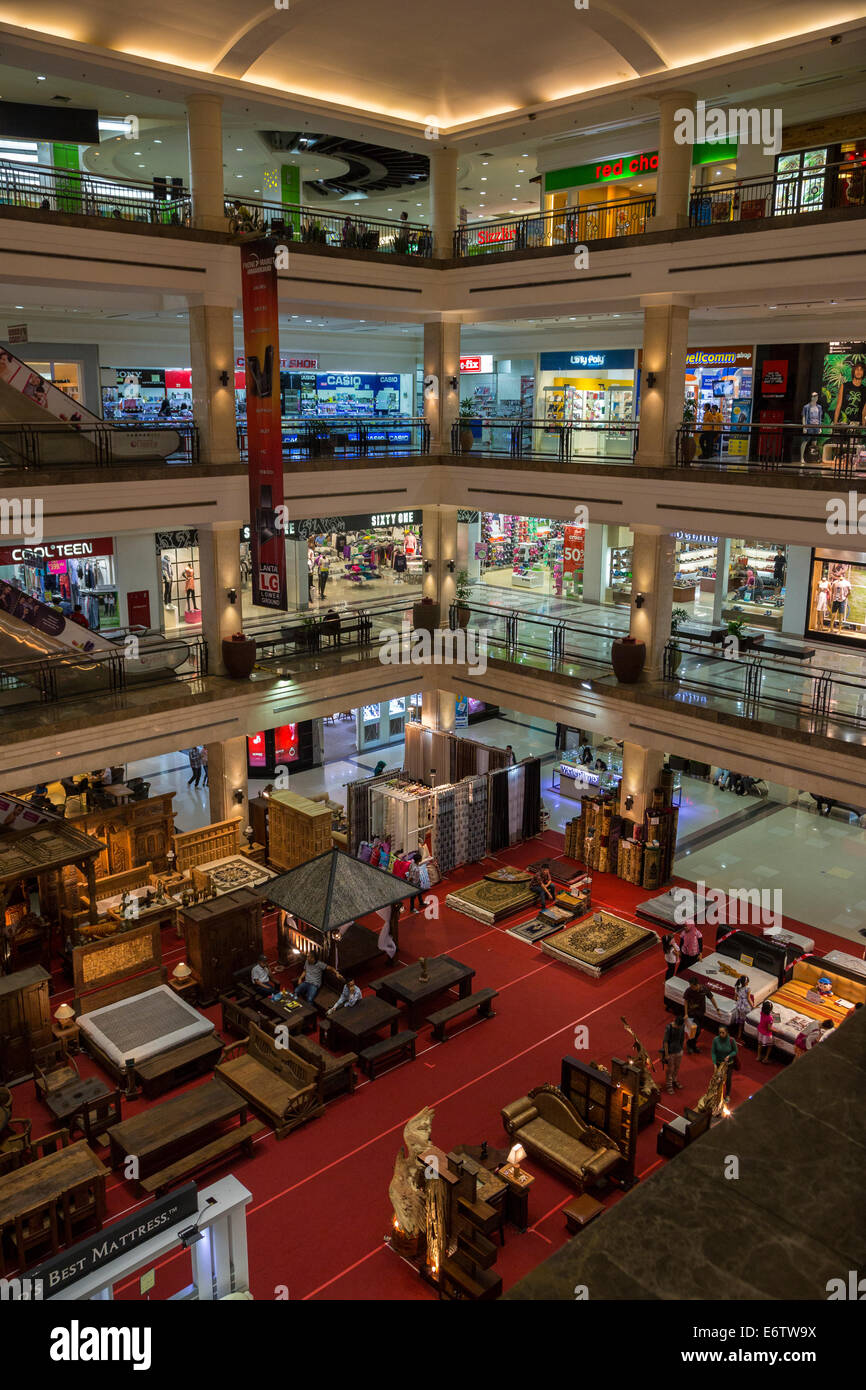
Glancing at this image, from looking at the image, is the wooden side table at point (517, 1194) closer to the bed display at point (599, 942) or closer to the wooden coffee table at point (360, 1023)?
the wooden coffee table at point (360, 1023)

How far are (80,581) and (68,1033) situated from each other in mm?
15584

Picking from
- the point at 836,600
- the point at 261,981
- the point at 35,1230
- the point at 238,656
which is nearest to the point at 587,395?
the point at 836,600

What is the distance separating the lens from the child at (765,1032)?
14.0 meters

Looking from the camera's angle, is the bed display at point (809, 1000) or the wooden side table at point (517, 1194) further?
the bed display at point (809, 1000)

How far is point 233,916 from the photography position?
615 inches

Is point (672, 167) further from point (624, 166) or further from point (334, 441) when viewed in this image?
point (334, 441)

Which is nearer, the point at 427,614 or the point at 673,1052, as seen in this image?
the point at 673,1052

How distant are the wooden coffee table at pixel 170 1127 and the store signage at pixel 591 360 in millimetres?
20181

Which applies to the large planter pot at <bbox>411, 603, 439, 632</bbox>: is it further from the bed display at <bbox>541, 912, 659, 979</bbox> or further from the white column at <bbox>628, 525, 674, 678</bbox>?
the bed display at <bbox>541, 912, 659, 979</bbox>

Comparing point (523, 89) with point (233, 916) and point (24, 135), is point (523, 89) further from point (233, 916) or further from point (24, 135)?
point (233, 916)

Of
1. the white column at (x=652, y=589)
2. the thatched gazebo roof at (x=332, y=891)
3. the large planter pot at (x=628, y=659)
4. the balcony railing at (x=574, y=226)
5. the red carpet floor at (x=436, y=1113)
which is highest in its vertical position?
the balcony railing at (x=574, y=226)

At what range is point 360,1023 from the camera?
14180 millimetres

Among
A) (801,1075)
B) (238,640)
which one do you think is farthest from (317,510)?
(801,1075)

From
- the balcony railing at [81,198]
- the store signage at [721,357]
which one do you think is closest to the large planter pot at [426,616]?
the store signage at [721,357]
